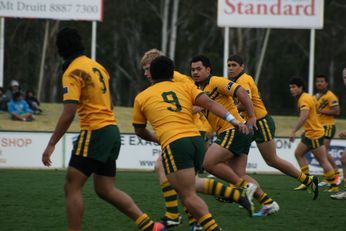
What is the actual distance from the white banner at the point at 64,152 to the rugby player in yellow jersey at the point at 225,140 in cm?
903

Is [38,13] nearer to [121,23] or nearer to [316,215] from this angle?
[316,215]

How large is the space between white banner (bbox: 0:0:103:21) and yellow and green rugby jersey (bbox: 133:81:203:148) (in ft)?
59.2

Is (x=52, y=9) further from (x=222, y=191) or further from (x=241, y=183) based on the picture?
(x=222, y=191)

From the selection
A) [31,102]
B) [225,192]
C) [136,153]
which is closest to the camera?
[225,192]

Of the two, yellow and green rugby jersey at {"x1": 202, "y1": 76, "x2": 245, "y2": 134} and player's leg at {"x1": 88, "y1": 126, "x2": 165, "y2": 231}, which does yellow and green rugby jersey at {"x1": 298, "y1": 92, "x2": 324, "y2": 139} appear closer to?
yellow and green rugby jersey at {"x1": 202, "y1": 76, "x2": 245, "y2": 134}

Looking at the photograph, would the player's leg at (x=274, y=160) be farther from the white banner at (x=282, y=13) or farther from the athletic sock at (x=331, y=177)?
the white banner at (x=282, y=13)

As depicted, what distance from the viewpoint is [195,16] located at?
45.9 metres

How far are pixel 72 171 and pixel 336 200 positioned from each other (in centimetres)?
610

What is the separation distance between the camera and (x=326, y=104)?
635 inches

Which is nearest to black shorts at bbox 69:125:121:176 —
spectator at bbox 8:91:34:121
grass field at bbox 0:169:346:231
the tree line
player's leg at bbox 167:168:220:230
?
player's leg at bbox 167:168:220:230

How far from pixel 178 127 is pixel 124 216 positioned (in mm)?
2609

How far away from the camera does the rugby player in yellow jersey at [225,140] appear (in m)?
9.50

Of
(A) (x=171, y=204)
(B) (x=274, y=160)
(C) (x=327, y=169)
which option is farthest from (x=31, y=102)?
(A) (x=171, y=204)

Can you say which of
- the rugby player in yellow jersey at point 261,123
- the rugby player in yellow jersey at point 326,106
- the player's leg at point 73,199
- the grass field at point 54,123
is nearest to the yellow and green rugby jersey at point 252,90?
the rugby player in yellow jersey at point 261,123
